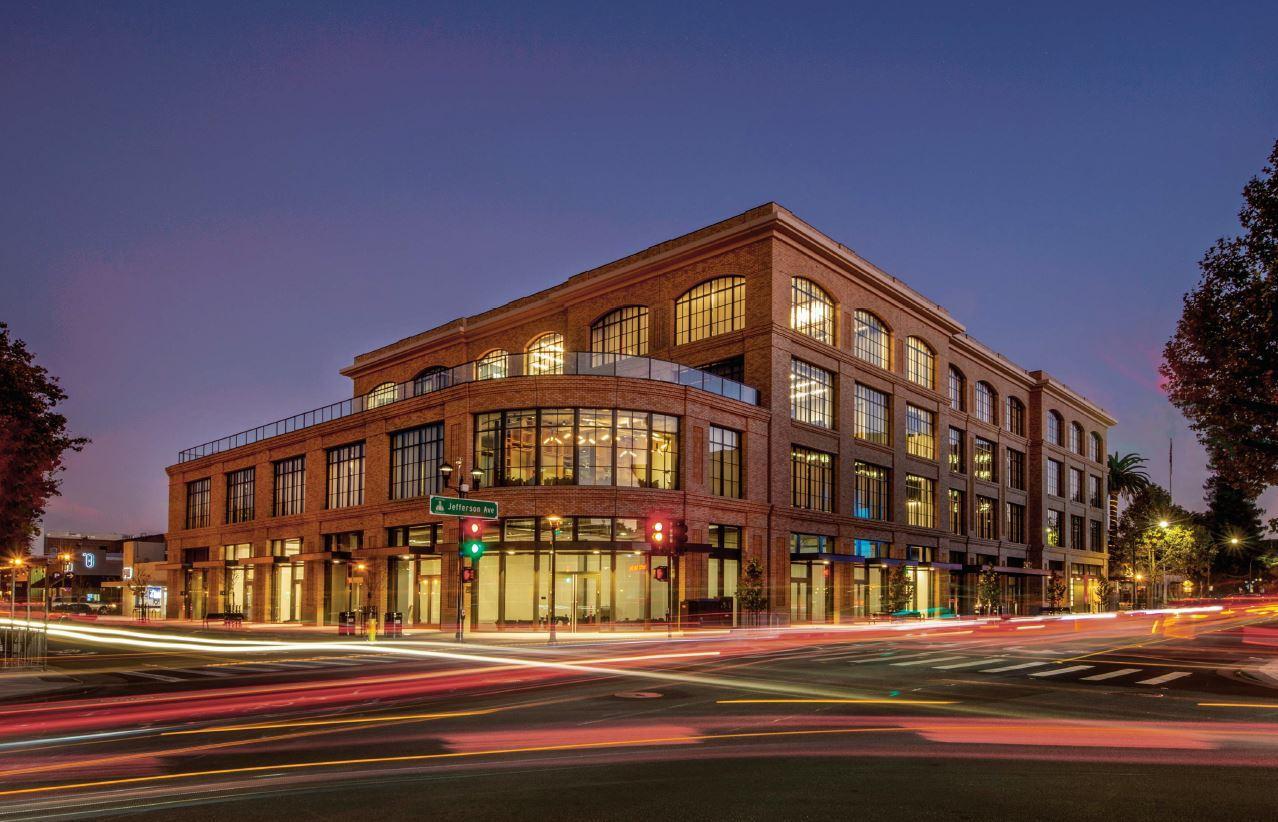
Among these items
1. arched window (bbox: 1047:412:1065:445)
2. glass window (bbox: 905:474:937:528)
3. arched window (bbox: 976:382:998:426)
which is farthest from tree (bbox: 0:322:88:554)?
arched window (bbox: 1047:412:1065:445)

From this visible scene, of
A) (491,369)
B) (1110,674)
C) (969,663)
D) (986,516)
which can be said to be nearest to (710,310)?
(491,369)

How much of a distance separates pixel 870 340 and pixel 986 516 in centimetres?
2405

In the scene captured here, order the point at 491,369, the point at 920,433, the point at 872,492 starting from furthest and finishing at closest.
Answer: the point at 920,433 < the point at 872,492 < the point at 491,369

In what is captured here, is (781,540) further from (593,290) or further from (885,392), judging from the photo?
(593,290)

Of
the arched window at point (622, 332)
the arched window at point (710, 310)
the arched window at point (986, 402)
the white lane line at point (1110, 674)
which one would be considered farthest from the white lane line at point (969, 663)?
the arched window at point (986, 402)

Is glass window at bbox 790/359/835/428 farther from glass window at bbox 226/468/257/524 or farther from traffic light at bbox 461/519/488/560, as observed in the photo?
glass window at bbox 226/468/257/524

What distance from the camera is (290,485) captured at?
2606 inches

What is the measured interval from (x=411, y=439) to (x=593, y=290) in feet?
50.3

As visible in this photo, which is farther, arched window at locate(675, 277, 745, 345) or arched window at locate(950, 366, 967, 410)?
arched window at locate(950, 366, 967, 410)

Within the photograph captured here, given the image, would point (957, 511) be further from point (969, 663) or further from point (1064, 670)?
point (1064, 670)

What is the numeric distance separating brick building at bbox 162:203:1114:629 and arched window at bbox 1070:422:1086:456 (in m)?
17.4

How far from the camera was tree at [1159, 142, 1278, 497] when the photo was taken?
2417 cm

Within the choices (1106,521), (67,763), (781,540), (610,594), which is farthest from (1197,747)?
(1106,521)

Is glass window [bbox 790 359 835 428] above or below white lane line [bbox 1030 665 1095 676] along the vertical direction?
above
